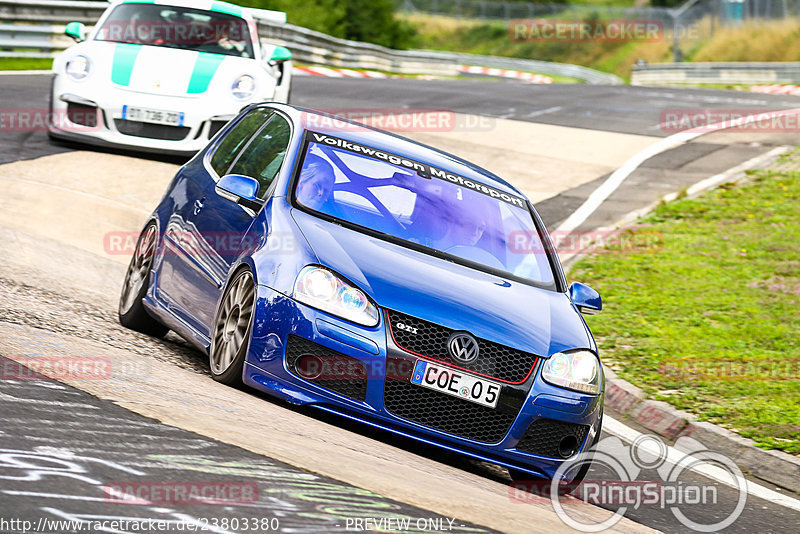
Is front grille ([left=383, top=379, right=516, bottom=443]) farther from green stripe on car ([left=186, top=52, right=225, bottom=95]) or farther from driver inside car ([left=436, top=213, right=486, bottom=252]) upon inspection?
green stripe on car ([left=186, top=52, right=225, bottom=95])

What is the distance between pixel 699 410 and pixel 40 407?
4.65 m

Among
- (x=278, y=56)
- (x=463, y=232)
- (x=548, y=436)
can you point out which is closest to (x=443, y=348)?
(x=548, y=436)

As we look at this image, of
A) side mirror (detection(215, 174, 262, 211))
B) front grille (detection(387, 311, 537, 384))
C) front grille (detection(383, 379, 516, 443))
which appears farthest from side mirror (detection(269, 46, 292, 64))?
front grille (detection(383, 379, 516, 443))

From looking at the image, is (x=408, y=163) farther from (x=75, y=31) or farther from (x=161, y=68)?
(x=75, y=31)

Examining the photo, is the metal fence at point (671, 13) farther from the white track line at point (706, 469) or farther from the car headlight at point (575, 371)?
the car headlight at point (575, 371)

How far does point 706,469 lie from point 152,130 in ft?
24.3

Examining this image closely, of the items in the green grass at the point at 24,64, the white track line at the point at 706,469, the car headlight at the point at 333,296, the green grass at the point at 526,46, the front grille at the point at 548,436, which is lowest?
the green grass at the point at 526,46

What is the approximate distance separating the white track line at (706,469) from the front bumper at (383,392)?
61.0 inches

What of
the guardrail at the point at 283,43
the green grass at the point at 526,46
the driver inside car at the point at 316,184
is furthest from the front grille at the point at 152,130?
the green grass at the point at 526,46

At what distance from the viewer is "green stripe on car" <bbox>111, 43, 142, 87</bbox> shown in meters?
12.2

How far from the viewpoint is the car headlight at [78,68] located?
12305mm

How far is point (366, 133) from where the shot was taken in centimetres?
716

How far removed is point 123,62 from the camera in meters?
12.4

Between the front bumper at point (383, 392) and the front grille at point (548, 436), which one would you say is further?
the front grille at point (548, 436)
